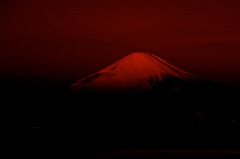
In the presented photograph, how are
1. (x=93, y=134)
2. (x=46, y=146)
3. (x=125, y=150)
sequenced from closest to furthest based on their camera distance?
(x=125, y=150) < (x=46, y=146) < (x=93, y=134)

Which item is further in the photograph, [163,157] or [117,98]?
[117,98]

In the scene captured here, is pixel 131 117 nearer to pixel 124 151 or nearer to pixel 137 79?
pixel 137 79

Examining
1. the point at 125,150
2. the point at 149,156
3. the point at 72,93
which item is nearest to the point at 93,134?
the point at 72,93

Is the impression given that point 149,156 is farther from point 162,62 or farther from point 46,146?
point 162,62

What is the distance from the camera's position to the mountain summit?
4475 cm

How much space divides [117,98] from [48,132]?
293 inches

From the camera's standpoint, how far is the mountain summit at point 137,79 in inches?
1762

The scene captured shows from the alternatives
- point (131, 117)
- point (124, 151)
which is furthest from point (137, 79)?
point (124, 151)

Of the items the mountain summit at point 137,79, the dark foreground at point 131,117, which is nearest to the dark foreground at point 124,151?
the dark foreground at point 131,117

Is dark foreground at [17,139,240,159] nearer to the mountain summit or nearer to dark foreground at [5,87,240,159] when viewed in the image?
dark foreground at [5,87,240,159]

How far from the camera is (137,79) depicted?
156ft

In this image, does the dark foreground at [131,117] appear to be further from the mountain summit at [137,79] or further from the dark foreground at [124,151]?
the dark foreground at [124,151]

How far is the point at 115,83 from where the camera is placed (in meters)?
47.3

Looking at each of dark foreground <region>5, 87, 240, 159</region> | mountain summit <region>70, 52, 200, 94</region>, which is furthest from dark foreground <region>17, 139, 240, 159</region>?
mountain summit <region>70, 52, 200, 94</region>
